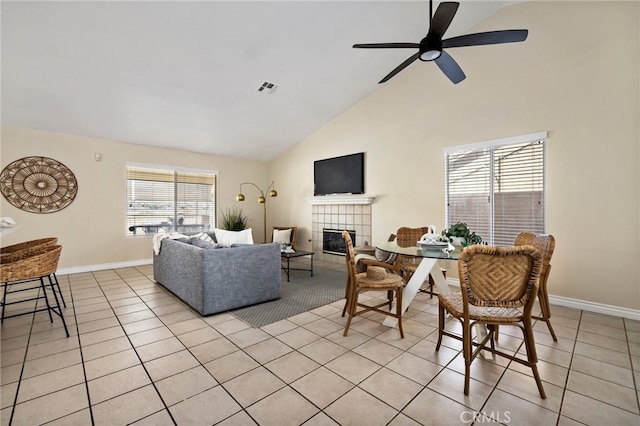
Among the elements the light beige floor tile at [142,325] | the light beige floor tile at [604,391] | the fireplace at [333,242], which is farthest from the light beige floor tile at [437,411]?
the fireplace at [333,242]

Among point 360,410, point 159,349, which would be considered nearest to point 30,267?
point 159,349

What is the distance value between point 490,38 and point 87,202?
6.26 meters

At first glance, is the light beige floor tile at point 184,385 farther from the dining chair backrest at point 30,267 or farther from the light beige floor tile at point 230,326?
the dining chair backrest at point 30,267

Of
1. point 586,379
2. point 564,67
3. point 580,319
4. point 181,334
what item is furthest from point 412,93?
point 181,334

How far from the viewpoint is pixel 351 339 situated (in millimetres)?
2494

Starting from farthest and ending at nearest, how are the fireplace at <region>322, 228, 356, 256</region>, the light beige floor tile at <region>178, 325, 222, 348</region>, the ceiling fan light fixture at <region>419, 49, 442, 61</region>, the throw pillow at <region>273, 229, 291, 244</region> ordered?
the throw pillow at <region>273, 229, 291, 244</region>
the fireplace at <region>322, 228, 356, 256</region>
the light beige floor tile at <region>178, 325, 222, 348</region>
the ceiling fan light fixture at <region>419, 49, 442, 61</region>

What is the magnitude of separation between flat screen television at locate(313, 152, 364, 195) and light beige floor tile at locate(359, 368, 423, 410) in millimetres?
3749

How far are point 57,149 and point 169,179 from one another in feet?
5.88

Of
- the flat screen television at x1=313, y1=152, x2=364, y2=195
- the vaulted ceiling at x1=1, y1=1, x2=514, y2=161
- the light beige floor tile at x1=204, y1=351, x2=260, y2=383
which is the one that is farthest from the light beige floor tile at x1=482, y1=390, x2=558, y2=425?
the flat screen television at x1=313, y1=152, x2=364, y2=195

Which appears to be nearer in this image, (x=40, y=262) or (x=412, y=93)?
(x=40, y=262)

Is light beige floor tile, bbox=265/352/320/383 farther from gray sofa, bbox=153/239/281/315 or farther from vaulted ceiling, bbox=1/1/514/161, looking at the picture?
vaulted ceiling, bbox=1/1/514/161

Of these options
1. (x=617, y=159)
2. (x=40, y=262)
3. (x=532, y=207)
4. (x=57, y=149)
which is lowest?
(x=40, y=262)

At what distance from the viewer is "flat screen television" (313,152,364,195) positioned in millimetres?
5398

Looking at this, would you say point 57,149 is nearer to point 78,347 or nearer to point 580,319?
point 78,347
